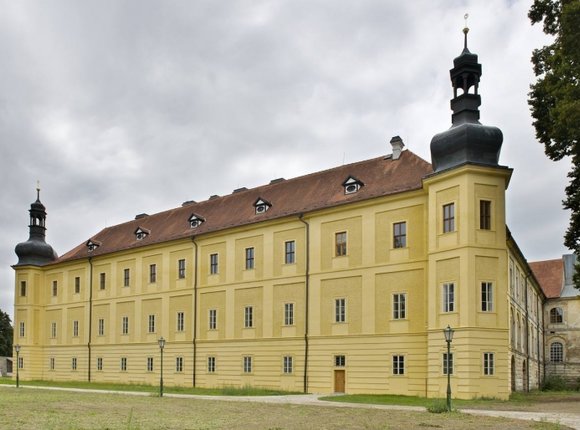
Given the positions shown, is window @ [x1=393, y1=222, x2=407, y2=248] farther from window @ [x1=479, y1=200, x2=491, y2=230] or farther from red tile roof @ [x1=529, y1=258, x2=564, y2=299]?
red tile roof @ [x1=529, y1=258, x2=564, y2=299]

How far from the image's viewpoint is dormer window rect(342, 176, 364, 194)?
118 ft

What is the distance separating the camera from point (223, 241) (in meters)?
41.5

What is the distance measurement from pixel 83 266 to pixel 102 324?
4.92m

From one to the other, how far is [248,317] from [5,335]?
191ft

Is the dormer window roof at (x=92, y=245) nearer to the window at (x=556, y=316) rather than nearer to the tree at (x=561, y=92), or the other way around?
the tree at (x=561, y=92)

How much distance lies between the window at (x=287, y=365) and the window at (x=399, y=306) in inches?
269

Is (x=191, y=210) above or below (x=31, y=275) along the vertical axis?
above

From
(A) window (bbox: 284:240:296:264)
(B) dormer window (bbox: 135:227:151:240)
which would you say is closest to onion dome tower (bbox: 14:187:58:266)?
(B) dormer window (bbox: 135:227:151:240)

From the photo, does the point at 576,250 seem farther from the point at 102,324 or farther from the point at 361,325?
the point at 102,324

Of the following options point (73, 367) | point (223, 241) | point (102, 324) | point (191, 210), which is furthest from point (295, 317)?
point (73, 367)

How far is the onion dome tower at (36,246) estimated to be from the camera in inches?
2186

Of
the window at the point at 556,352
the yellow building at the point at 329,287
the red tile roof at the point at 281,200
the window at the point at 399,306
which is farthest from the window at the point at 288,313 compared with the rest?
the window at the point at 556,352

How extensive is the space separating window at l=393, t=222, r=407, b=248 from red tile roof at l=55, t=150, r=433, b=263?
1585 millimetres

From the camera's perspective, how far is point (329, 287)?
3569cm
